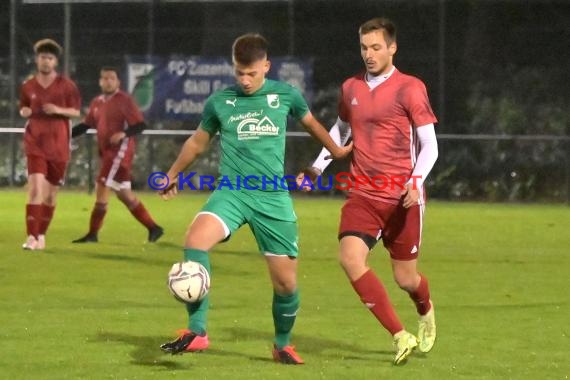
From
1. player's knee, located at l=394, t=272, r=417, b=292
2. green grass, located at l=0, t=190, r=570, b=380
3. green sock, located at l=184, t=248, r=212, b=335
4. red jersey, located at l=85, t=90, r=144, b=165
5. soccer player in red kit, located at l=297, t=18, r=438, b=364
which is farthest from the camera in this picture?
red jersey, located at l=85, t=90, r=144, b=165

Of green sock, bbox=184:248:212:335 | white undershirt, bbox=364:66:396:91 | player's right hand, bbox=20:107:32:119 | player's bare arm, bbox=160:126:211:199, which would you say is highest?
white undershirt, bbox=364:66:396:91

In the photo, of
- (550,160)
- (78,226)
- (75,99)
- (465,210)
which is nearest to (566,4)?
(550,160)

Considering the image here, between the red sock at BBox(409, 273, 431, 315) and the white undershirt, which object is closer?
the white undershirt

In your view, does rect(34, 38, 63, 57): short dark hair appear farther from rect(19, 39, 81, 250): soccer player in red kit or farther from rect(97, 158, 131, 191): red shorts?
rect(97, 158, 131, 191): red shorts

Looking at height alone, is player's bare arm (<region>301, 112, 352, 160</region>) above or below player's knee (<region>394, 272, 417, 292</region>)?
above

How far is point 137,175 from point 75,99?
11075mm

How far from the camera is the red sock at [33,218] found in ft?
53.9

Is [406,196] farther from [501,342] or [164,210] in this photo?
[164,210]

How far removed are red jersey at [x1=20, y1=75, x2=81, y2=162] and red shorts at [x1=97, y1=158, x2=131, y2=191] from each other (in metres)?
0.91

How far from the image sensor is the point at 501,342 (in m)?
9.95

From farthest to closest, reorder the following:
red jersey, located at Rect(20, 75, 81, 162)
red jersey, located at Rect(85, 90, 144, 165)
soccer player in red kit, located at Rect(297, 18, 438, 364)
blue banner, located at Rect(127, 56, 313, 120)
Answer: blue banner, located at Rect(127, 56, 313, 120) < red jersey, located at Rect(85, 90, 144, 165) < red jersey, located at Rect(20, 75, 81, 162) < soccer player in red kit, located at Rect(297, 18, 438, 364)

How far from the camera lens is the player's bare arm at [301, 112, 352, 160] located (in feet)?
29.9

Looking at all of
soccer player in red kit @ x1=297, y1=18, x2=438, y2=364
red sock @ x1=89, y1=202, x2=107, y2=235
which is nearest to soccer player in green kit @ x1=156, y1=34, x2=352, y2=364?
soccer player in red kit @ x1=297, y1=18, x2=438, y2=364

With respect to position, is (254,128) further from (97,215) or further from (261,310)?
(97,215)
